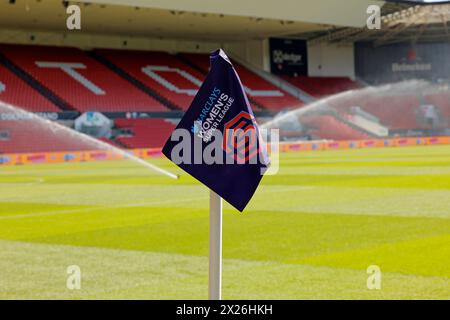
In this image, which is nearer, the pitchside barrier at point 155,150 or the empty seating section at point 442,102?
the pitchside barrier at point 155,150

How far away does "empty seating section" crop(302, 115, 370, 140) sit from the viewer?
50194 mm

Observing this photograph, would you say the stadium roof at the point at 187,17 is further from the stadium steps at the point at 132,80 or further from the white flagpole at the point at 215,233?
the white flagpole at the point at 215,233

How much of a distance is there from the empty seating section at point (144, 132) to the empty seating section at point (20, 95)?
361 centimetres

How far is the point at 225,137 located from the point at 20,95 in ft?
126

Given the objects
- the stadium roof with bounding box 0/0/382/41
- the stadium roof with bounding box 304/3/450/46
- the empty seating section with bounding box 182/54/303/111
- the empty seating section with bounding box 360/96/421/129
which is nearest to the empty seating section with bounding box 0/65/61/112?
the stadium roof with bounding box 0/0/382/41

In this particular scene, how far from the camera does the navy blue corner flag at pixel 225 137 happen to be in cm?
479

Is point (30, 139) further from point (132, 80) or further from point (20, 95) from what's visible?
point (132, 80)

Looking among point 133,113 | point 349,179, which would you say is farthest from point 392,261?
point 133,113

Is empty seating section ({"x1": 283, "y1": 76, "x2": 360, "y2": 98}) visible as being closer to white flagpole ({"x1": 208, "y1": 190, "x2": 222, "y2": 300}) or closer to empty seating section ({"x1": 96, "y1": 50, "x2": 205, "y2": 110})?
empty seating section ({"x1": 96, "y1": 50, "x2": 205, "y2": 110})

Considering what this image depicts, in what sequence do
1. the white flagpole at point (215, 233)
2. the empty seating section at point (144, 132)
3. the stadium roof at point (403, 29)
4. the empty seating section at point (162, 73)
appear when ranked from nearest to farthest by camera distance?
the white flagpole at point (215, 233) → the empty seating section at point (144, 132) → the empty seating section at point (162, 73) → the stadium roof at point (403, 29)

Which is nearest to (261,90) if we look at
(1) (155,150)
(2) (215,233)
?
(1) (155,150)

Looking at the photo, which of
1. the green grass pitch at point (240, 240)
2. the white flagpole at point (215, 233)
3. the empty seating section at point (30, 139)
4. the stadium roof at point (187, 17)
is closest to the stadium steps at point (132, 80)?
the stadium roof at point (187, 17)
